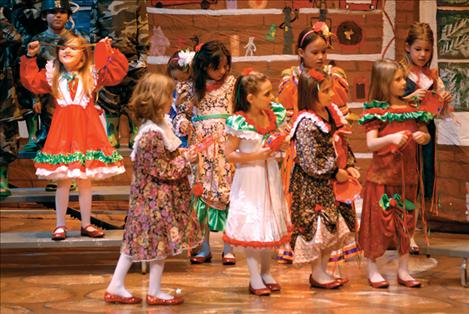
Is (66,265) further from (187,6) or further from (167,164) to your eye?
(187,6)

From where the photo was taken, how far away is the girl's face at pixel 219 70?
6523 millimetres

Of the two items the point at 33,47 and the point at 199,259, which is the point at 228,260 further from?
the point at 33,47

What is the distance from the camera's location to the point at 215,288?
6117mm

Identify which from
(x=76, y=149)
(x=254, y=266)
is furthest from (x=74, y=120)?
(x=254, y=266)

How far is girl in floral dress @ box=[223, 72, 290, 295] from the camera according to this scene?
5758 mm

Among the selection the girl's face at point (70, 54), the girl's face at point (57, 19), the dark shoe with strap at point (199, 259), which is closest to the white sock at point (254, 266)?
the dark shoe with strap at point (199, 259)

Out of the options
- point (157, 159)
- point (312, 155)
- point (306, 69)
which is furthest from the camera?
point (306, 69)

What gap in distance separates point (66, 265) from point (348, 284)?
1954 millimetres

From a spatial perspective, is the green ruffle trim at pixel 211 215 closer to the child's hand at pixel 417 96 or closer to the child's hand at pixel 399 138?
the child's hand at pixel 399 138

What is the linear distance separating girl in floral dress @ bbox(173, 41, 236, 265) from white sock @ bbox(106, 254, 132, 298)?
3.26ft

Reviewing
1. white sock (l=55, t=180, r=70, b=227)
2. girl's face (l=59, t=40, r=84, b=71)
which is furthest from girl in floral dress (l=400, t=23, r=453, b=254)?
white sock (l=55, t=180, r=70, b=227)

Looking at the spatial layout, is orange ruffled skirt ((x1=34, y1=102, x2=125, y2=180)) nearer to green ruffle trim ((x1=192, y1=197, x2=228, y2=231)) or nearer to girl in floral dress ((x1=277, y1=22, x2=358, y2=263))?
green ruffle trim ((x1=192, y1=197, x2=228, y2=231))

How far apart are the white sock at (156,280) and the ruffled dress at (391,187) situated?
4.08ft

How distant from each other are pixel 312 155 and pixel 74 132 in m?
1.51
